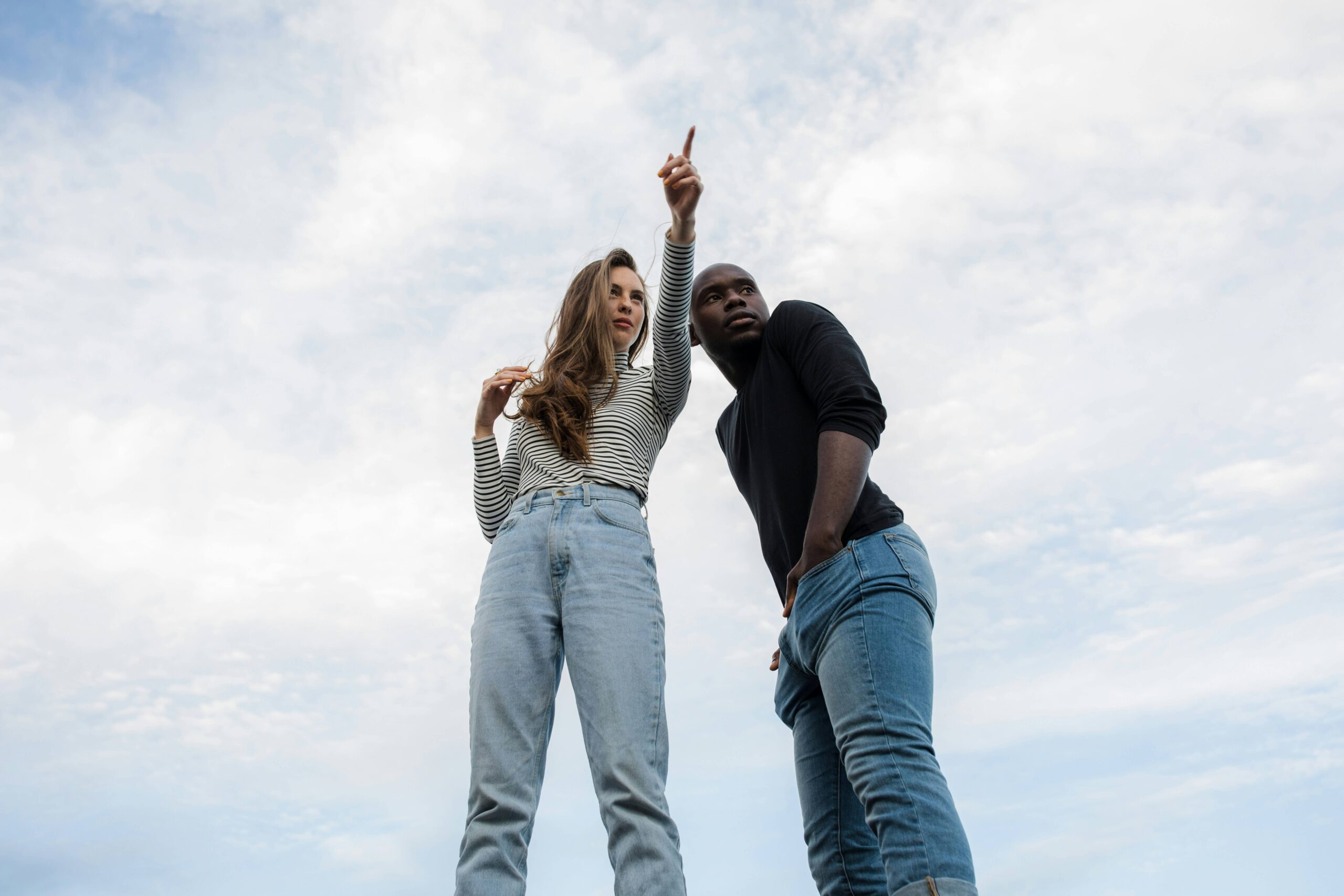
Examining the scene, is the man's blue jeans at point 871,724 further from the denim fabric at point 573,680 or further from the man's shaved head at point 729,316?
the man's shaved head at point 729,316

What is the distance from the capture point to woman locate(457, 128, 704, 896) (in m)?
3.23

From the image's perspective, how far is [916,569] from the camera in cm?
336

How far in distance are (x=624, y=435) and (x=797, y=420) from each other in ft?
2.44

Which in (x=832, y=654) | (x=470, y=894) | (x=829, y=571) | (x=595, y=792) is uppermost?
(x=829, y=571)

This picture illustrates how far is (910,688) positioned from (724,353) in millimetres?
1748

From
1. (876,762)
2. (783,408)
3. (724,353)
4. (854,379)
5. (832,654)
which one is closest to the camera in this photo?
(876,762)

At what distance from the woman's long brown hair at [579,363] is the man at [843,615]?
0.61 meters

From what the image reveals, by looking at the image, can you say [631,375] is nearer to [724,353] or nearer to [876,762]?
[724,353]

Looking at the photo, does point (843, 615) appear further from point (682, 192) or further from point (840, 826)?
point (682, 192)

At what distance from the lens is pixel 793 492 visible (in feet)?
12.1

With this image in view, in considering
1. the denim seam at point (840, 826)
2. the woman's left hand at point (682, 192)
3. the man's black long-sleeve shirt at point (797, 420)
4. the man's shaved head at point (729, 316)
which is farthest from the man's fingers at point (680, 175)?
the denim seam at point (840, 826)

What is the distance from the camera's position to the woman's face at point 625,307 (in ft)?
15.3

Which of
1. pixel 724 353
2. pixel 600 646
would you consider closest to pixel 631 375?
pixel 724 353

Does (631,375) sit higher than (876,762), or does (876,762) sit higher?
(631,375)
